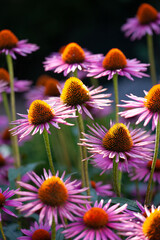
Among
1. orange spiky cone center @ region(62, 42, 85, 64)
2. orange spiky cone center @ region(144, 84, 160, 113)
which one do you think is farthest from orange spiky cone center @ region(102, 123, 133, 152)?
orange spiky cone center @ region(62, 42, 85, 64)

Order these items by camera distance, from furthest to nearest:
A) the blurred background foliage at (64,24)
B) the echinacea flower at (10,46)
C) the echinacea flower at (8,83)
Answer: the blurred background foliage at (64,24) → the echinacea flower at (8,83) → the echinacea flower at (10,46)

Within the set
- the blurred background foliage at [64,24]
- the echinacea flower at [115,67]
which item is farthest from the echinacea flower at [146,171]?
the blurred background foliage at [64,24]

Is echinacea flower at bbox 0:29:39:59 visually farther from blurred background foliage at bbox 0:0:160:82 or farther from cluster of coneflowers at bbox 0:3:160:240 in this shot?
blurred background foliage at bbox 0:0:160:82

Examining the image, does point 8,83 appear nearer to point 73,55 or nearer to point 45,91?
point 45,91

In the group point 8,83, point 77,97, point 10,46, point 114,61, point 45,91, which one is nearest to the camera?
point 77,97

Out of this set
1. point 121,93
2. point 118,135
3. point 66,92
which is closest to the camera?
point 118,135

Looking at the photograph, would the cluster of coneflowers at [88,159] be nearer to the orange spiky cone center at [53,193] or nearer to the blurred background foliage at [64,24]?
the orange spiky cone center at [53,193]

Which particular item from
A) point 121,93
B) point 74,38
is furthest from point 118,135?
point 74,38

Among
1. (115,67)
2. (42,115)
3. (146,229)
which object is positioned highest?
(115,67)

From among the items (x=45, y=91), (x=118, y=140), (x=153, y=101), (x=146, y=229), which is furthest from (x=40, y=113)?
(x=45, y=91)

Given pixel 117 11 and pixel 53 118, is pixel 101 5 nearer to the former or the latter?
pixel 117 11

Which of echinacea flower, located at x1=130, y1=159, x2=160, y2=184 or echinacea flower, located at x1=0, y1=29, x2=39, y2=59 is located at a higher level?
echinacea flower, located at x1=0, y1=29, x2=39, y2=59
